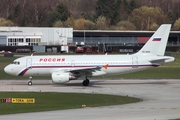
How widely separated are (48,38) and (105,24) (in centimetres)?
4091

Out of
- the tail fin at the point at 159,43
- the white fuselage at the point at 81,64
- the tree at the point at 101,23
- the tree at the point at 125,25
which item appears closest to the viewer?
the white fuselage at the point at 81,64

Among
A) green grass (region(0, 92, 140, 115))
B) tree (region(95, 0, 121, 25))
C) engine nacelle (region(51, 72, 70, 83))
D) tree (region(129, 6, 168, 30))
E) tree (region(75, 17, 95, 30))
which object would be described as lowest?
green grass (region(0, 92, 140, 115))

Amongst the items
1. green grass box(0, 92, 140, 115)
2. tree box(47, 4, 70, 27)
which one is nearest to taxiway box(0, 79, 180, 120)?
green grass box(0, 92, 140, 115)

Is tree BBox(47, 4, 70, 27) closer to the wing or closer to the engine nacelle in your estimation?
the wing

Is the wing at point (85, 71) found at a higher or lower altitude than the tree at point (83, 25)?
lower

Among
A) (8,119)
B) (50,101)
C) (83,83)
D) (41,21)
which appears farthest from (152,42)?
(41,21)

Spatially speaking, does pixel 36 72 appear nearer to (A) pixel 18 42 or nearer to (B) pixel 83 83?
(B) pixel 83 83

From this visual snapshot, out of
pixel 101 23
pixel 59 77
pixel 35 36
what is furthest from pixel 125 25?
pixel 59 77

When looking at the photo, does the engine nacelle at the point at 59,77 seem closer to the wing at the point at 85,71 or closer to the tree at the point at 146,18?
the wing at the point at 85,71

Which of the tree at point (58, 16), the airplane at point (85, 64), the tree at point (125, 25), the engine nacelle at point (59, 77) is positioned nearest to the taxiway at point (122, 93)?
the engine nacelle at point (59, 77)

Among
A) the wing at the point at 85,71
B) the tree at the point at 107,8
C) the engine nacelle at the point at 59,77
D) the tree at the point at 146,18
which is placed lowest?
the engine nacelle at the point at 59,77

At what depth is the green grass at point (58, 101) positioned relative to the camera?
36531 mm

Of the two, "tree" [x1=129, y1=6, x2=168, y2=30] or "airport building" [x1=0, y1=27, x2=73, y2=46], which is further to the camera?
"tree" [x1=129, y1=6, x2=168, y2=30]

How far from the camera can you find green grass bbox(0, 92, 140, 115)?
36.5m
